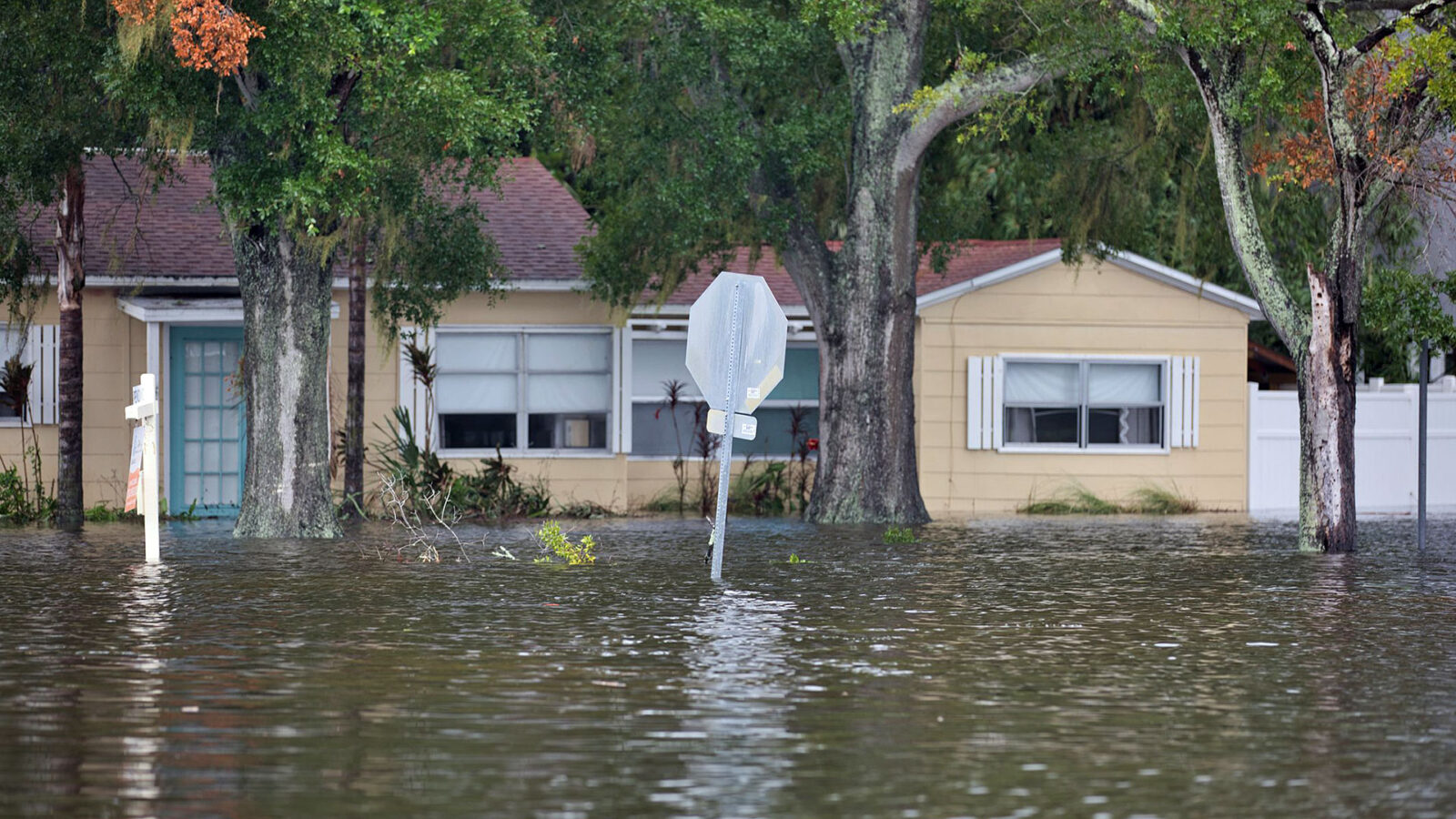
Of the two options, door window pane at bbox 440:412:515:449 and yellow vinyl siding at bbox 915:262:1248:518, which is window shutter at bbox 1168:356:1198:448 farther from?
door window pane at bbox 440:412:515:449

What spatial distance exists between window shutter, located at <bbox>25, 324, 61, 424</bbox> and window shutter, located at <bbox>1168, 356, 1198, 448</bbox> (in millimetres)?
15240

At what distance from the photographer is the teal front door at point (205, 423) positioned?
2734cm

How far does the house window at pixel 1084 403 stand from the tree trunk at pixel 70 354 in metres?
12.7

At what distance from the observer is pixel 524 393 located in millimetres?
28719

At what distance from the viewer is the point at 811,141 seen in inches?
1023

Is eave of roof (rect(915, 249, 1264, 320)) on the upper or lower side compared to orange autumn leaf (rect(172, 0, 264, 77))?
lower

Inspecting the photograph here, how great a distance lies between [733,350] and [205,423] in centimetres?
1246

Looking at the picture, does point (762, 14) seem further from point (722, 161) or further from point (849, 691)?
point (849, 691)

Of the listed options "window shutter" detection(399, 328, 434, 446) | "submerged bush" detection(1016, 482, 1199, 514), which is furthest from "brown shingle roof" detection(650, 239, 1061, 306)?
"window shutter" detection(399, 328, 434, 446)

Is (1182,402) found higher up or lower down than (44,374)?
lower down

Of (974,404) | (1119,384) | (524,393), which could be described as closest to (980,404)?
(974,404)

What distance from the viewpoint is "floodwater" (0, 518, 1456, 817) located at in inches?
296

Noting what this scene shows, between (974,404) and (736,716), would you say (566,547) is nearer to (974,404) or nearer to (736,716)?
(736,716)

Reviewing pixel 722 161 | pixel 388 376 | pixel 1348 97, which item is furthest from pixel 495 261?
pixel 1348 97
